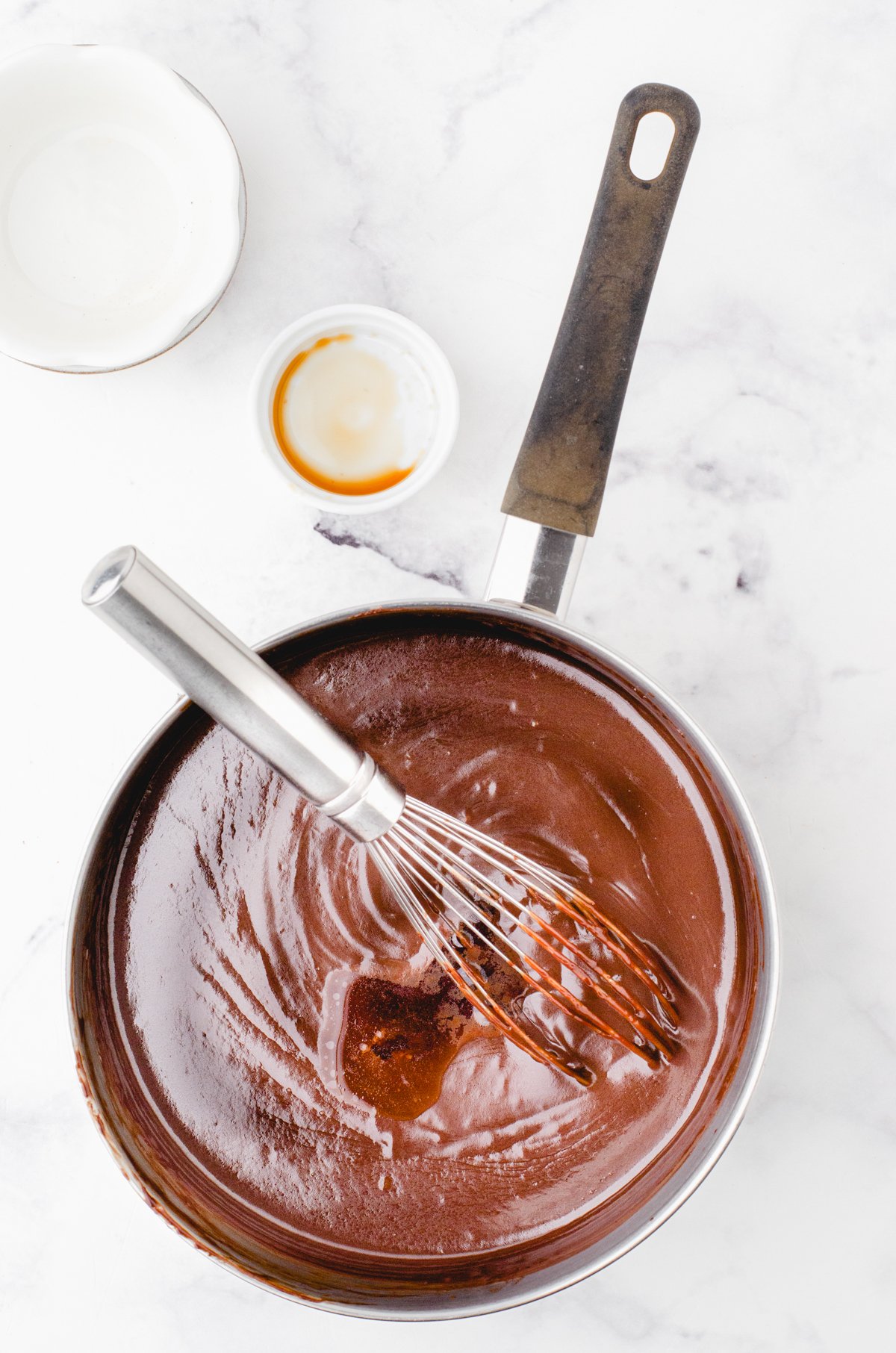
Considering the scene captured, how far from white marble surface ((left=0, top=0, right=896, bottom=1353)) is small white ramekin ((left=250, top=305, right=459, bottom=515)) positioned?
0.04 meters

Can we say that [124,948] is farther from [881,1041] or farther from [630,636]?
[881,1041]

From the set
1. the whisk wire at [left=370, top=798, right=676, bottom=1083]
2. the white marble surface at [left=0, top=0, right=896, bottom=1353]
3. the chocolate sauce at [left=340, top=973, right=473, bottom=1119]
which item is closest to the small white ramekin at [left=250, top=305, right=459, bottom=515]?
the white marble surface at [left=0, top=0, right=896, bottom=1353]

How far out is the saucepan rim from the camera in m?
0.79

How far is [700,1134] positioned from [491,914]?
241 mm

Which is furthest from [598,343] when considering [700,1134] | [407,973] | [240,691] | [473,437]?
[700,1134]

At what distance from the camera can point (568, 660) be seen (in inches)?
33.9

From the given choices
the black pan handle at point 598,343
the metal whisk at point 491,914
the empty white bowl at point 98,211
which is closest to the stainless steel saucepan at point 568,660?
the black pan handle at point 598,343

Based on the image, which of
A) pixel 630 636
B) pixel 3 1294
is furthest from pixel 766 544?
pixel 3 1294

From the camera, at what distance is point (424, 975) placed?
87 cm

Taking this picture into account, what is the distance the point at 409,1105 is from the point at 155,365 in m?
0.73

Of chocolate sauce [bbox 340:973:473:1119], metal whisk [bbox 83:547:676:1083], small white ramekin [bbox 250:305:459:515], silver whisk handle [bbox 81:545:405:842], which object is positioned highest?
small white ramekin [bbox 250:305:459:515]

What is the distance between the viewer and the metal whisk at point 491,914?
2.28 feet

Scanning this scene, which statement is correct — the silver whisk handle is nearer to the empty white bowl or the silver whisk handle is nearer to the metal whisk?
the metal whisk

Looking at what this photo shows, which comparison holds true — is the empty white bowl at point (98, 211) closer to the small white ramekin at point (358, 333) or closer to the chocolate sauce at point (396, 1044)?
the small white ramekin at point (358, 333)
